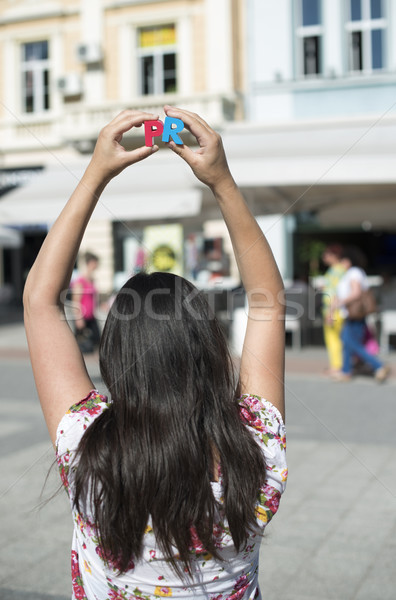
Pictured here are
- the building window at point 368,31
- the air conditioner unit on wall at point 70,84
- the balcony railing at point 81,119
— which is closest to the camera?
the building window at point 368,31

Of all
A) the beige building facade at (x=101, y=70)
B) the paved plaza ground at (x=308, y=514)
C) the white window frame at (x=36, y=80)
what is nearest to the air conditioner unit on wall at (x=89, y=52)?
the beige building facade at (x=101, y=70)

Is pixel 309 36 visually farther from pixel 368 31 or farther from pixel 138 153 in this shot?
pixel 138 153

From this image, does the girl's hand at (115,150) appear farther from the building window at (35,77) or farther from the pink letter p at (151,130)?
the building window at (35,77)

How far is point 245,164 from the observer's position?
8.45 meters

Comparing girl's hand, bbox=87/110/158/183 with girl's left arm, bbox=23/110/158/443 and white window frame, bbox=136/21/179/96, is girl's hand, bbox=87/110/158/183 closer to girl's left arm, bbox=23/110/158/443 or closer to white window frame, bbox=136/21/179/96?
girl's left arm, bbox=23/110/158/443

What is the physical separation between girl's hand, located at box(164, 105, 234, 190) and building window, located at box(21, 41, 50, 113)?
19.7m

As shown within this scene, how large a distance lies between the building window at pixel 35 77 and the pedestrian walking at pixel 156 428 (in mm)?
19650

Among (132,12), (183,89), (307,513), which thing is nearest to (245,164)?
(307,513)

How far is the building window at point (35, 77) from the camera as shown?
19594 mm

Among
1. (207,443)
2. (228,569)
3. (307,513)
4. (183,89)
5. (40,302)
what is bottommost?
(307,513)

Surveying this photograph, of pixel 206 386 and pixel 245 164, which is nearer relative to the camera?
pixel 206 386

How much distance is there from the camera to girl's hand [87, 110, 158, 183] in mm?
1255

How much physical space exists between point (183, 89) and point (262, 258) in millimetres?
17195

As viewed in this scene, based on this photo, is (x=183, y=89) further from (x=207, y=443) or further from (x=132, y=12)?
(x=207, y=443)
